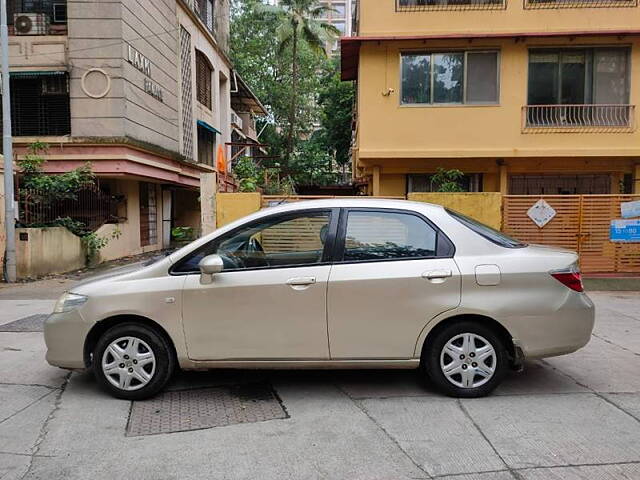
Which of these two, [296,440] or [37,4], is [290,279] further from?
[37,4]

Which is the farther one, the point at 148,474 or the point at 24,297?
the point at 24,297

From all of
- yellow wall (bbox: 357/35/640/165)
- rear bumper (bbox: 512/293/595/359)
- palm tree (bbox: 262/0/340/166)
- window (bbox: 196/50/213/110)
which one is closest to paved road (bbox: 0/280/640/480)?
rear bumper (bbox: 512/293/595/359)

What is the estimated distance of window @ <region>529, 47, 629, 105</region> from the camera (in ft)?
48.9

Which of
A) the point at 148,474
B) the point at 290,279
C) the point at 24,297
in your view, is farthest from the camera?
the point at 24,297

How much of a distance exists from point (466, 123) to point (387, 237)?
11094 millimetres

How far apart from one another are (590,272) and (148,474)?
10814 mm

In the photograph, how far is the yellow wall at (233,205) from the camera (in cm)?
1156

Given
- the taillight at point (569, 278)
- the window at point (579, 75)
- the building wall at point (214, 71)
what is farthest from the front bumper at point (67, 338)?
the building wall at point (214, 71)

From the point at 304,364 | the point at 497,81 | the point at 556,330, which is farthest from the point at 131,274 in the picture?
the point at 497,81

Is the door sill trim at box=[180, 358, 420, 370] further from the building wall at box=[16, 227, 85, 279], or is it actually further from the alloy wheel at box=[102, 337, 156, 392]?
the building wall at box=[16, 227, 85, 279]

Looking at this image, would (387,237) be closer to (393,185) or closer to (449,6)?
(393,185)

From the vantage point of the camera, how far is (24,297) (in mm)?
10359

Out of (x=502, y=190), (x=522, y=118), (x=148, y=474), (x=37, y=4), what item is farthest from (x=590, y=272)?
(x=37, y=4)

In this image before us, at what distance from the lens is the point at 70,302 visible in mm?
4602
